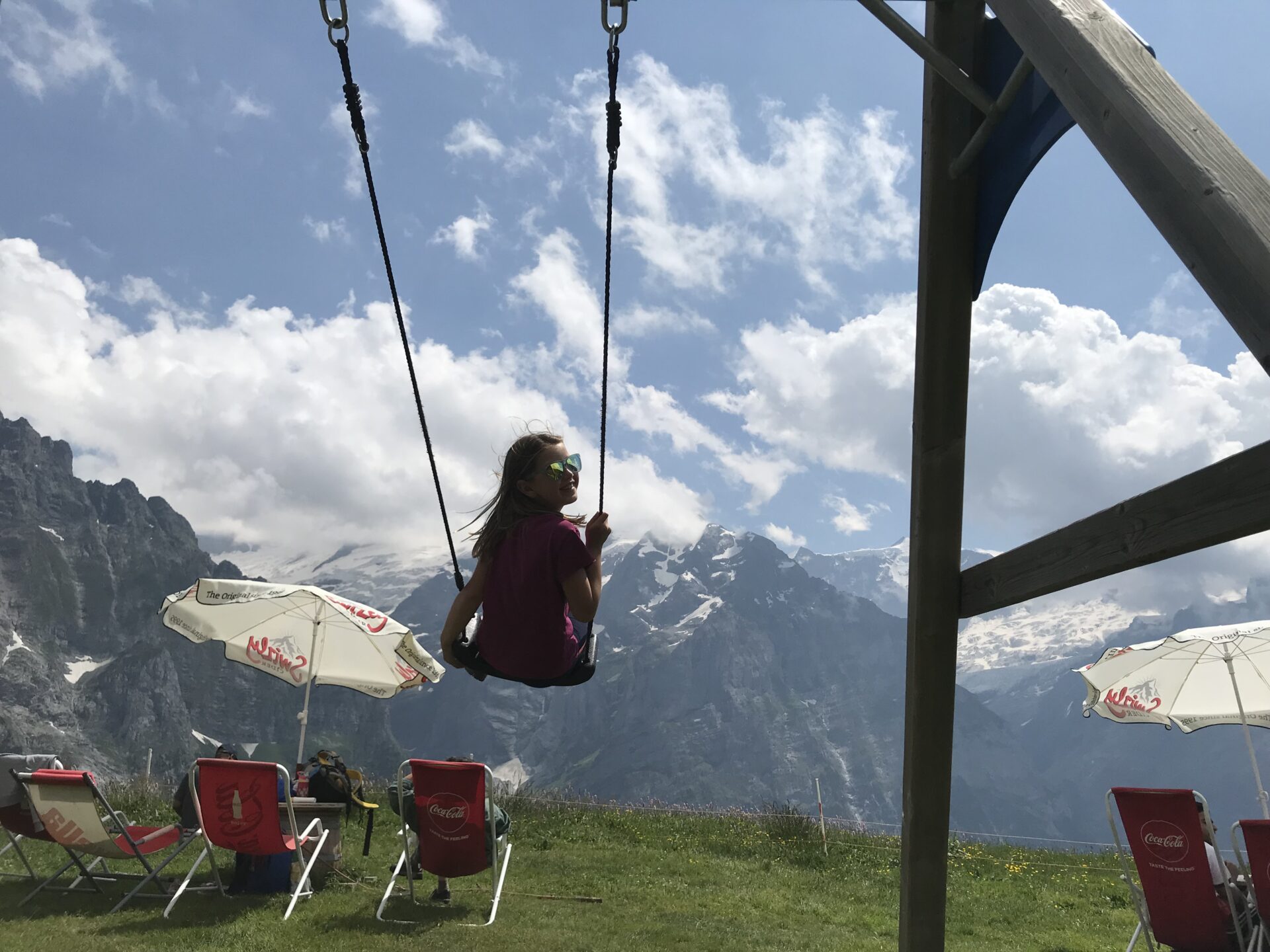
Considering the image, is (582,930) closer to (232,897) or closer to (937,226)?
(232,897)

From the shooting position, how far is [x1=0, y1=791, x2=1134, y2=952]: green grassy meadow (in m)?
6.63

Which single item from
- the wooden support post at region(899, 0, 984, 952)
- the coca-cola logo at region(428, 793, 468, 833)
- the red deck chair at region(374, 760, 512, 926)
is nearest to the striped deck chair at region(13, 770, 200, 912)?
the red deck chair at region(374, 760, 512, 926)

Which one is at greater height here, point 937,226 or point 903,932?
point 937,226

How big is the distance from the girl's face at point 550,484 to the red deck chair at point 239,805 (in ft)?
14.5

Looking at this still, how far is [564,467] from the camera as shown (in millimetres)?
3744

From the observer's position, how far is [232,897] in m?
7.63

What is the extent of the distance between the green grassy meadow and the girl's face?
408cm

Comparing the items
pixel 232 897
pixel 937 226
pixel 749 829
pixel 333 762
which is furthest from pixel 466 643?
pixel 749 829

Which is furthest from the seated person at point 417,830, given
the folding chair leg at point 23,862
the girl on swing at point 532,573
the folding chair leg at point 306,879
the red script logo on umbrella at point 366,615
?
the girl on swing at point 532,573

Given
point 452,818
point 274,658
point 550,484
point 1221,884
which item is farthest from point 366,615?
point 1221,884

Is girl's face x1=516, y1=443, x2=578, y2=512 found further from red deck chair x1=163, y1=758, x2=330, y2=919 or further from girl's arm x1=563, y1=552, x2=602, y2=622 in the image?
red deck chair x1=163, y1=758, x2=330, y2=919

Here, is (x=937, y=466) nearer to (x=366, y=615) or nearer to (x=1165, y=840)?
(x=1165, y=840)

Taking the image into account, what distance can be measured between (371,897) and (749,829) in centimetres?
678

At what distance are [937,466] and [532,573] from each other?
1.47 metres
